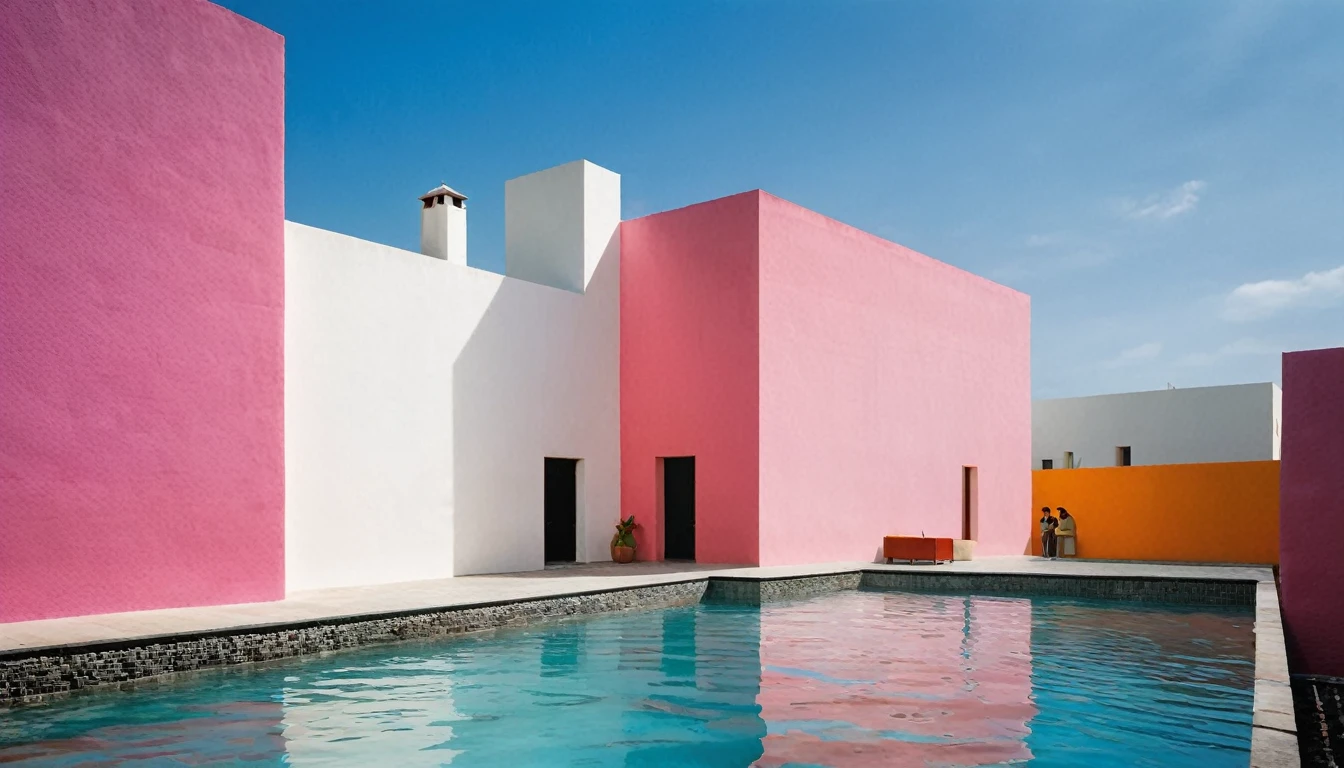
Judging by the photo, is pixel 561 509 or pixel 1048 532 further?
pixel 1048 532

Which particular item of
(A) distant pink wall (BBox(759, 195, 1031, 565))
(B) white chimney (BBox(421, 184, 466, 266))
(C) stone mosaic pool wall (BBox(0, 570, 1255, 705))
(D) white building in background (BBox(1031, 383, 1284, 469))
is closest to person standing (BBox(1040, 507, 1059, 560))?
(A) distant pink wall (BBox(759, 195, 1031, 565))

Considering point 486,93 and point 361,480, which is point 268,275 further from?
point 486,93

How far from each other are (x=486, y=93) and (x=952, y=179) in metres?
8.13

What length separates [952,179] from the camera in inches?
679

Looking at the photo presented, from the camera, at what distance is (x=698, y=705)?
5910mm

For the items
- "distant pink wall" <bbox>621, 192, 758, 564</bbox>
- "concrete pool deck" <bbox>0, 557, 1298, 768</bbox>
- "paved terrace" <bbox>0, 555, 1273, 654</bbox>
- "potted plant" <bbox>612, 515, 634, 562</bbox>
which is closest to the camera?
"concrete pool deck" <bbox>0, 557, 1298, 768</bbox>

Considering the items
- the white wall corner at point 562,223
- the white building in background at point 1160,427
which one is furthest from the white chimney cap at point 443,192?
the white building in background at point 1160,427

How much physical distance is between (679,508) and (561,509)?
5.68 feet

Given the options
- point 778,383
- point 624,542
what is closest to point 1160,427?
point 778,383

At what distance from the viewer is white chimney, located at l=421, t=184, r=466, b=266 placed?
14.6 metres

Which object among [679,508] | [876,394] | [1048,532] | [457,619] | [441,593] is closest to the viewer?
[457,619]

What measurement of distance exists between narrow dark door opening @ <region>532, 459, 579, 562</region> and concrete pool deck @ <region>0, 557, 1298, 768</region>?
769 millimetres

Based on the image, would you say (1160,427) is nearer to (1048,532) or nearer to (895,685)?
(1048,532)

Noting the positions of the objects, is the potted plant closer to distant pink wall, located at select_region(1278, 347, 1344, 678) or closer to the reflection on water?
the reflection on water
